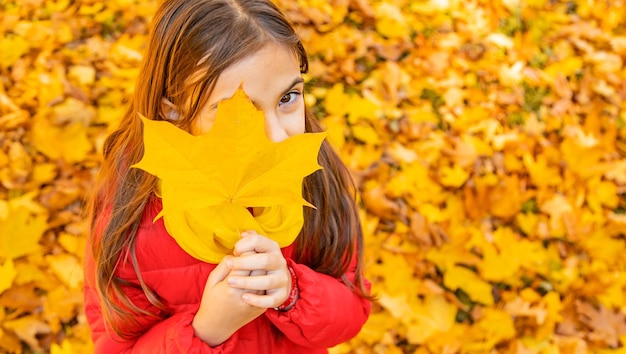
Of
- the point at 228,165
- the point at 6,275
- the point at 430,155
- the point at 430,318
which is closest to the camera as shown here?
the point at 228,165

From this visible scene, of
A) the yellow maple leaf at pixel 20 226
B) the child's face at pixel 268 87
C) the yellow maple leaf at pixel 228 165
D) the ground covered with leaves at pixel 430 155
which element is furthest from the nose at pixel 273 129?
the yellow maple leaf at pixel 20 226

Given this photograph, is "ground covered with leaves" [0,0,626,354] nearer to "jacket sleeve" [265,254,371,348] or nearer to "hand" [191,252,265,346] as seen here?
"jacket sleeve" [265,254,371,348]

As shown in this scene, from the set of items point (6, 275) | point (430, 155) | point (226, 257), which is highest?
point (226, 257)

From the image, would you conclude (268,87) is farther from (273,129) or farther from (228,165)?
(228,165)

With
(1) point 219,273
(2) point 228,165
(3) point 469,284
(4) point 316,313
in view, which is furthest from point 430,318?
(2) point 228,165

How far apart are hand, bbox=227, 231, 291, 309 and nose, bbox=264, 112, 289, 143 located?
14 cm

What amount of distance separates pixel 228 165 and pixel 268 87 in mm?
170

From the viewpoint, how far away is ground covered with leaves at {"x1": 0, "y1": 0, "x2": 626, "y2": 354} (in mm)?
1734

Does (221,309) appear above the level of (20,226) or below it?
above

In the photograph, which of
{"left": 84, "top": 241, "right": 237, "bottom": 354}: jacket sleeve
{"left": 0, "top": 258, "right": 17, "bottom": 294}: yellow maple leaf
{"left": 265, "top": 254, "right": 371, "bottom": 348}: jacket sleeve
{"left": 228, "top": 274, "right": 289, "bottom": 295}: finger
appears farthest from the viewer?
{"left": 0, "top": 258, "right": 17, "bottom": 294}: yellow maple leaf

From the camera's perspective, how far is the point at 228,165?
73 centimetres

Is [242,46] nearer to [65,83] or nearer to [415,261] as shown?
[415,261]

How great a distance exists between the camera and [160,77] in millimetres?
923

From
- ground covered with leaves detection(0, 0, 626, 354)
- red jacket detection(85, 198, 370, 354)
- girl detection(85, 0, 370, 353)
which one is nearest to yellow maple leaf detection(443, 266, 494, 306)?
ground covered with leaves detection(0, 0, 626, 354)
